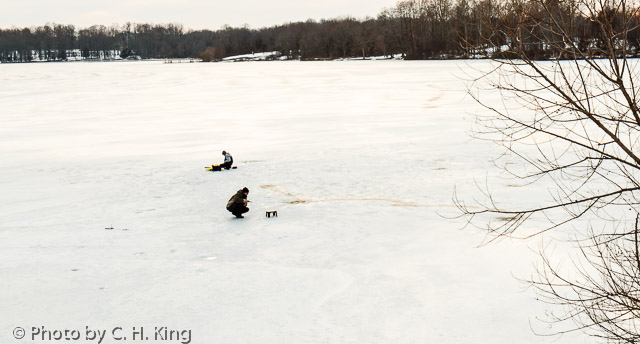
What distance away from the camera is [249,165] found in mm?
15242

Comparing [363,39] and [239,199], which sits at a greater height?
[363,39]

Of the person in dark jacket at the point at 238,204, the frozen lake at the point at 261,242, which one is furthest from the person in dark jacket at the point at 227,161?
the person in dark jacket at the point at 238,204

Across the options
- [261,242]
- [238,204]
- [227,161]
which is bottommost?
[261,242]

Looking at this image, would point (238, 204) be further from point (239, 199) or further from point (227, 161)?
point (227, 161)

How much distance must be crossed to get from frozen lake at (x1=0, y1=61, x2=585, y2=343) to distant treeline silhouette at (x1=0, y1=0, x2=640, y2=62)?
285 cm

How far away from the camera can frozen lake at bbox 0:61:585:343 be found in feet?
20.9

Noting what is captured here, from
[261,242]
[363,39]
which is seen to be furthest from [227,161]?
[363,39]

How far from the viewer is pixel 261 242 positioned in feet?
29.9

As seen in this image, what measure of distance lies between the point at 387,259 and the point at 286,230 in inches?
84.0

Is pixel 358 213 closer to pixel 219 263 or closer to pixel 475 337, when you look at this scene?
pixel 219 263

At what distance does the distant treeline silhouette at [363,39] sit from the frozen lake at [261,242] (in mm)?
2855

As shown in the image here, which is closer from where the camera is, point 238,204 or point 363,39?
point 238,204

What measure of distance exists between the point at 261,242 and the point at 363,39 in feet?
337

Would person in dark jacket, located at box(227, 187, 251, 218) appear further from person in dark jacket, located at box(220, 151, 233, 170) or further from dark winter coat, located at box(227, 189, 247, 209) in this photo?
person in dark jacket, located at box(220, 151, 233, 170)
